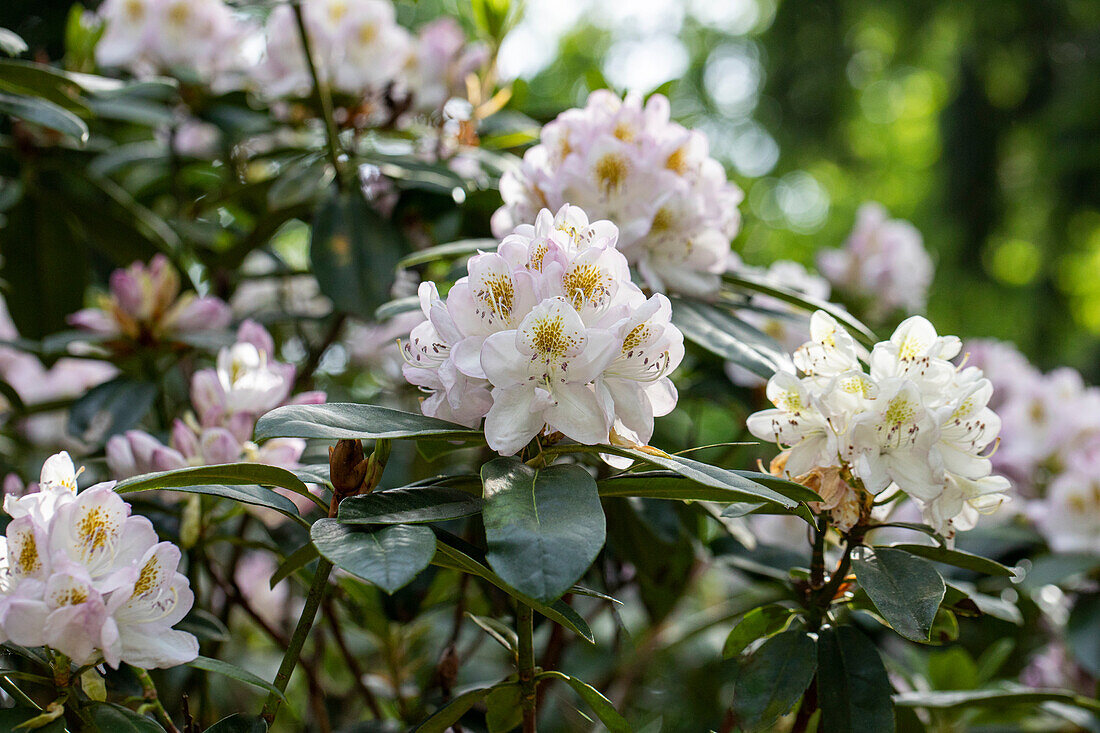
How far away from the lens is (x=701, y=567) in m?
1.78

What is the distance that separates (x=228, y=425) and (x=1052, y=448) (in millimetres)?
1433

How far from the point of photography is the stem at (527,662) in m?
0.71

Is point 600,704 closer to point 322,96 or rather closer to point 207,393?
point 207,393

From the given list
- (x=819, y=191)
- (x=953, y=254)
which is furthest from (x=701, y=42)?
(x=953, y=254)

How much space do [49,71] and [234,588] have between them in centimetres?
67

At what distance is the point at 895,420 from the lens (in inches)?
29.3

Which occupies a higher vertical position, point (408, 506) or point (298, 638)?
point (408, 506)

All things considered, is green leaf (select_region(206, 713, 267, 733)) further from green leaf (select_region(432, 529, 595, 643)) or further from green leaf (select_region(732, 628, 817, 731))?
green leaf (select_region(732, 628, 817, 731))

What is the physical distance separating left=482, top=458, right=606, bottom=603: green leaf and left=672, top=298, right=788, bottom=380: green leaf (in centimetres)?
30

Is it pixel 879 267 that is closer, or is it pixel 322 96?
pixel 322 96

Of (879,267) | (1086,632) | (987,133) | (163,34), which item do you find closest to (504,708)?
(1086,632)

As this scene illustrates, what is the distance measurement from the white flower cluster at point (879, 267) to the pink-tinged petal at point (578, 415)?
157cm

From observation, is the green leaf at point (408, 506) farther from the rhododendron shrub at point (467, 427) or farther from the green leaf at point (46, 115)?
the green leaf at point (46, 115)

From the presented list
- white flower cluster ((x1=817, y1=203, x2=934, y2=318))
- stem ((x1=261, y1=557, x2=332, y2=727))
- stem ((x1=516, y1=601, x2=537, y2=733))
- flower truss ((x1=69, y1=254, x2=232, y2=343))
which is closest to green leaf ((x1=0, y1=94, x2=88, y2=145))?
flower truss ((x1=69, y1=254, x2=232, y2=343))
